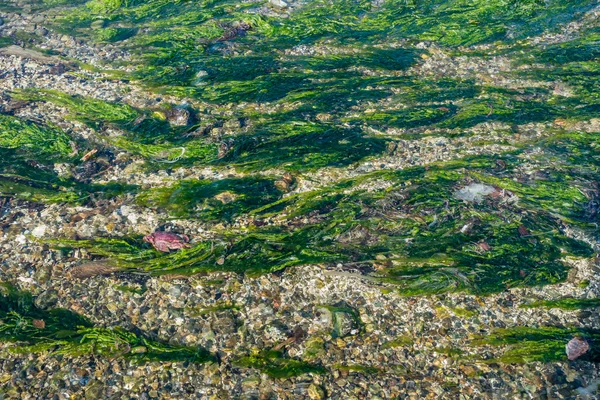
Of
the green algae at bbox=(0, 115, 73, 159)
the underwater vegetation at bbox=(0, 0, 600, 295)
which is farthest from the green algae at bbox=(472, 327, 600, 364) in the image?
the green algae at bbox=(0, 115, 73, 159)

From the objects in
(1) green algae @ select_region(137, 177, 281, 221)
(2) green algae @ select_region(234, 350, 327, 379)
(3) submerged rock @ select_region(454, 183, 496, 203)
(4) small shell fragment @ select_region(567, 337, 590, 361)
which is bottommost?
(4) small shell fragment @ select_region(567, 337, 590, 361)

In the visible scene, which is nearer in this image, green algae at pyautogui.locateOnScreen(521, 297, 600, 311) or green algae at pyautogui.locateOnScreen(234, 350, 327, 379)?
green algae at pyautogui.locateOnScreen(234, 350, 327, 379)

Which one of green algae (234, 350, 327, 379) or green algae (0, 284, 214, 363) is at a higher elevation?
green algae (0, 284, 214, 363)

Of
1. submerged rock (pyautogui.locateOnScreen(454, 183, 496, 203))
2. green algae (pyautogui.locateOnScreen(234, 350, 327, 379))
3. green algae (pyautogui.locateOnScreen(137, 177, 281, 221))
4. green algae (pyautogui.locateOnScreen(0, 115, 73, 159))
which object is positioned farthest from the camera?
green algae (pyautogui.locateOnScreen(0, 115, 73, 159))

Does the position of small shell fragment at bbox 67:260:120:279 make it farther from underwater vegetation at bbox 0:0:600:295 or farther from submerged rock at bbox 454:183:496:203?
submerged rock at bbox 454:183:496:203

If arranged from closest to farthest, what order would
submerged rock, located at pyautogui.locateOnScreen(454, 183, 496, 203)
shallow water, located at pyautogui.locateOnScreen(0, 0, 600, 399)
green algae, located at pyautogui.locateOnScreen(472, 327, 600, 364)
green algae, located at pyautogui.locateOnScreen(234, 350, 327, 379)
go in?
green algae, located at pyautogui.locateOnScreen(234, 350, 327, 379) < green algae, located at pyautogui.locateOnScreen(472, 327, 600, 364) < shallow water, located at pyautogui.locateOnScreen(0, 0, 600, 399) < submerged rock, located at pyautogui.locateOnScreen(454, 183, 496, 203)

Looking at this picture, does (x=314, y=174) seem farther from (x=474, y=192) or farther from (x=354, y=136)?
(x=474, y=192)

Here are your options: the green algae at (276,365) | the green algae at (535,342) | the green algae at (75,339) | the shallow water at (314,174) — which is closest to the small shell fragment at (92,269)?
the shallow water at (314,174)
